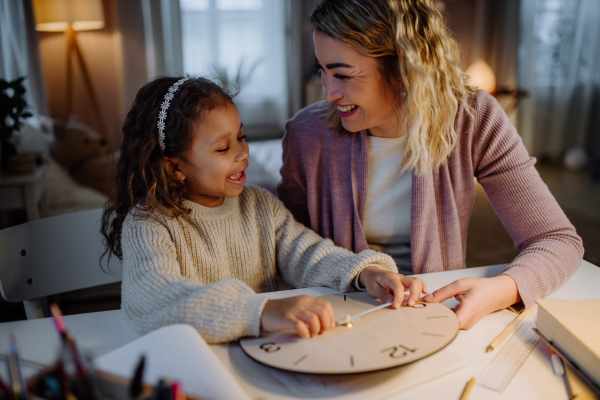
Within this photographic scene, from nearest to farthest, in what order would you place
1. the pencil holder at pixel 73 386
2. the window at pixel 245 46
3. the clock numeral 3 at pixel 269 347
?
the pencil holder at pixel 73 386
the clock numeral 3 at pixel 269 347
the window at pixel 245 46

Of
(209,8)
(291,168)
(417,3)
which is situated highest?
(209,8)

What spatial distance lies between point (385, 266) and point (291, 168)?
0.46 metres

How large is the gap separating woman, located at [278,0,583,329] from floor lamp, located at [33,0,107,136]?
3.21m

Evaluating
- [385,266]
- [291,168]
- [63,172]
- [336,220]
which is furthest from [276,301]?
[63,172]

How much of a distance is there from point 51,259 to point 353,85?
30.8 inches

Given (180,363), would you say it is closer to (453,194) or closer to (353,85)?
(353,85)

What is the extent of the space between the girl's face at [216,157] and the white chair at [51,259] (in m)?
0.29

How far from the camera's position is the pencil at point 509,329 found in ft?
2.26

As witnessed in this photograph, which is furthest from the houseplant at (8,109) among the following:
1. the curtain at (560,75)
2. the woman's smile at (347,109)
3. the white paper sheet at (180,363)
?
the curtain at (560,75)

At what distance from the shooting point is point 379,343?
63 centimetres

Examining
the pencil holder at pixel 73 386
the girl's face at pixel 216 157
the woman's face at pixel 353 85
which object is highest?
the woman's face at pixel 353 85

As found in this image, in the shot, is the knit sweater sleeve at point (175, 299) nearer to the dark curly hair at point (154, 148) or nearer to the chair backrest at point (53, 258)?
the dark curly hair at point (154, 148)

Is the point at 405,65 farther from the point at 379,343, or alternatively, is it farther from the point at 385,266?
the point at 379,343

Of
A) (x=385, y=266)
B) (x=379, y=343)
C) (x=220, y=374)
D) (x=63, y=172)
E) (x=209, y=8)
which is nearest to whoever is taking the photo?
(x=220, y=374)
